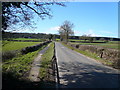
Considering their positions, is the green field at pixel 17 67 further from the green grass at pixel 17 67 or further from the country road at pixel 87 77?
the country road at pixel 87 77

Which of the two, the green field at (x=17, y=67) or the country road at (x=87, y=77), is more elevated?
the green field at (x=17, y=67)

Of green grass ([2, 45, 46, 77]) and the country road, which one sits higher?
Result: green grass ([2, 45, 46, 77])

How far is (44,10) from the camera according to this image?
9.80 m

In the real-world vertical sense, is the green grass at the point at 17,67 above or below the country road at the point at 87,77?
above

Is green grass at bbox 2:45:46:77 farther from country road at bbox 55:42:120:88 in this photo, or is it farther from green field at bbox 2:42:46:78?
country road at bbox 55:42:120:88

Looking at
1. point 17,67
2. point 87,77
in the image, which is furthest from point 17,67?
point 87,77

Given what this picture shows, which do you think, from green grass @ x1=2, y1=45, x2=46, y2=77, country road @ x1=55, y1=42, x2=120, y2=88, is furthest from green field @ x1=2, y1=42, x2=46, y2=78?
country road @ x1=55, y1=42, x2=120, y2=88

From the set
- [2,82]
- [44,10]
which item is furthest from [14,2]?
[2,82]

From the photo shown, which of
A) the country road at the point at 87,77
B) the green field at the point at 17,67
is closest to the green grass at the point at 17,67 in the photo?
the green field at the point at 17,67

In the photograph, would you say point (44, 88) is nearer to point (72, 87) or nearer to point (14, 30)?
point (72, 87)

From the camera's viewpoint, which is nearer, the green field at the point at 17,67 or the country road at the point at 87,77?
the country road at the point at 87,77

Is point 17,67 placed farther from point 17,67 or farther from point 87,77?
point 87,77

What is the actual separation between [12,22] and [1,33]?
2.65 feet

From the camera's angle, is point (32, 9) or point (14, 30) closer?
point (14, 30)
